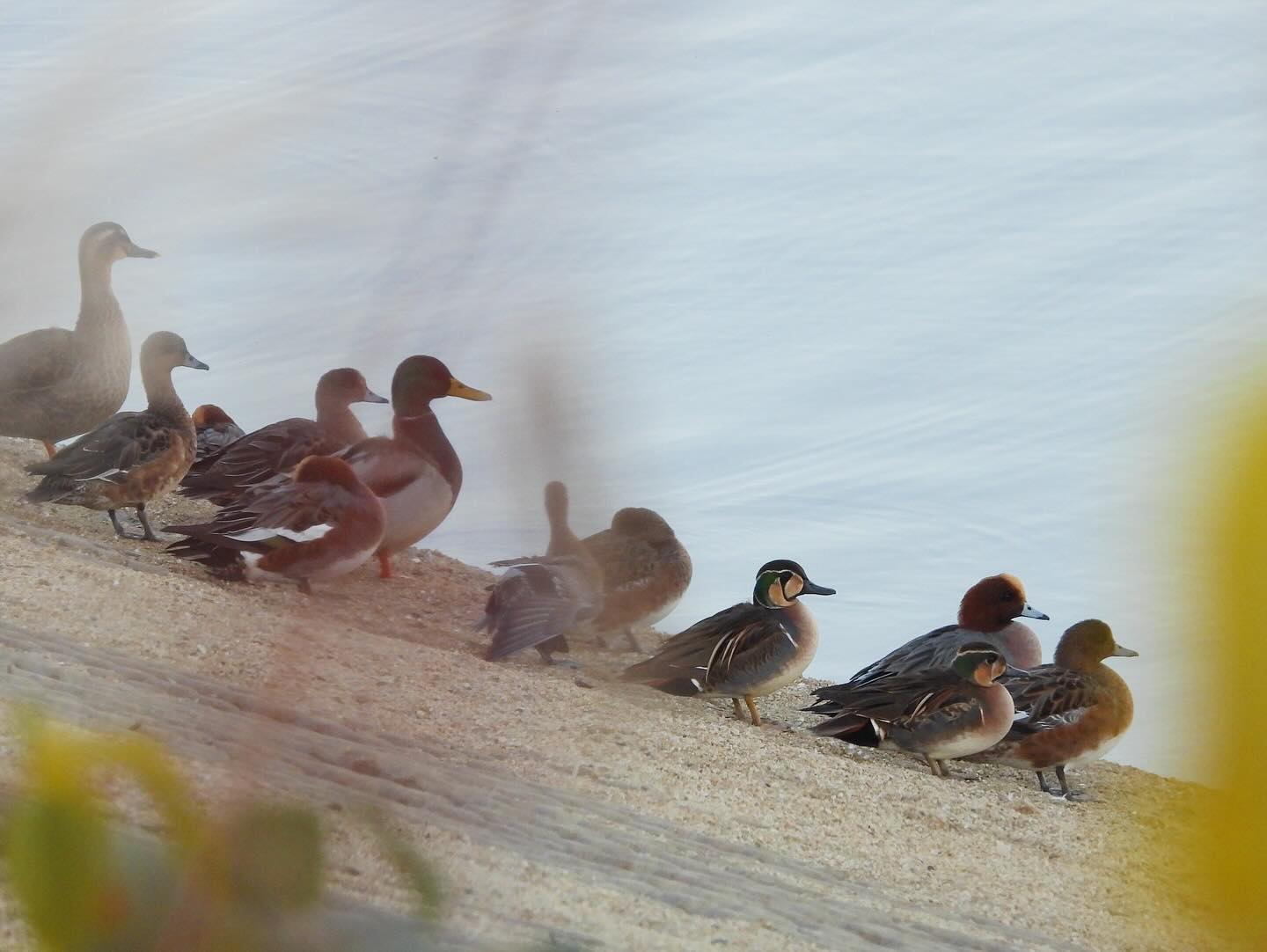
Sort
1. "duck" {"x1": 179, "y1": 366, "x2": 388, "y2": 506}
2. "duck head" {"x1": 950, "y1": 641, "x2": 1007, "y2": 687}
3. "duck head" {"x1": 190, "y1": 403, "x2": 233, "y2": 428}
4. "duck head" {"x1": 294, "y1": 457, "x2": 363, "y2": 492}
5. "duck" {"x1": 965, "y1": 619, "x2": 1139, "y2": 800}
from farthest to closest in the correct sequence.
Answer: "duck head" {"x1": 950, "y1": 641, "x2": 1007, "y2": 687}
"duck" {"x1": 965, "y1": 619, "x2": 1139, "y2": 800}
"duck" {"x1": 179, "y1": 366, "x2": 388, "y2": 506}
"duck head" {"x1": 294, "y1": 457, "x2": 363, "y2": 492}
"duck head" {"x1": 190, "y1": 403, "x2": 233, "y2": 428}

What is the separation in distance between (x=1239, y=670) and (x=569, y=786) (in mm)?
246

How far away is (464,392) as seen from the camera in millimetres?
262

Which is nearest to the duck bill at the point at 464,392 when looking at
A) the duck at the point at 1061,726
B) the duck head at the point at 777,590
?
the duck head at the point at 777,590

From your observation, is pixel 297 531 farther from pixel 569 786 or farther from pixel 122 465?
pixel 569 786

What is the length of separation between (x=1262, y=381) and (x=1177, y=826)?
10 centimetres

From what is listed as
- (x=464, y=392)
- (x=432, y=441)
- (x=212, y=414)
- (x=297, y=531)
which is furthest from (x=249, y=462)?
(x=464, y=392)

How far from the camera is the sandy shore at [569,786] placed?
0.32 metres

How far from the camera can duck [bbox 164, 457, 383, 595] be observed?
160cm

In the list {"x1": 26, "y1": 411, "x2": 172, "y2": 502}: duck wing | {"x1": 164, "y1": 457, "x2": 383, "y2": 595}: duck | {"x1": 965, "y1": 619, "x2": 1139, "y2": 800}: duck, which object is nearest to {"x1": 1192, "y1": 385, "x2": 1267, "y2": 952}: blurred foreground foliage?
{"x1": 164, "y1": 457, "x2": 383, "y2": 595}: duck

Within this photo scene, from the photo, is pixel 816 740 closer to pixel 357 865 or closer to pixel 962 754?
pixel 962 754

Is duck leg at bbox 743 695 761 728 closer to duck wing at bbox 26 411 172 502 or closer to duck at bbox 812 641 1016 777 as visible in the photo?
duck at bbox 812 641 1016 777

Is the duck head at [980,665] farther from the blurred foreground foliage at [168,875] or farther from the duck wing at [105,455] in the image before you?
the blurred foreground foliage at [168,875]

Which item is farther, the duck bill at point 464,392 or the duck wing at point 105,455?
the duck wing at point 105,455

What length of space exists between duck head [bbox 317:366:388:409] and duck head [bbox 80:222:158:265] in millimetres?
46
